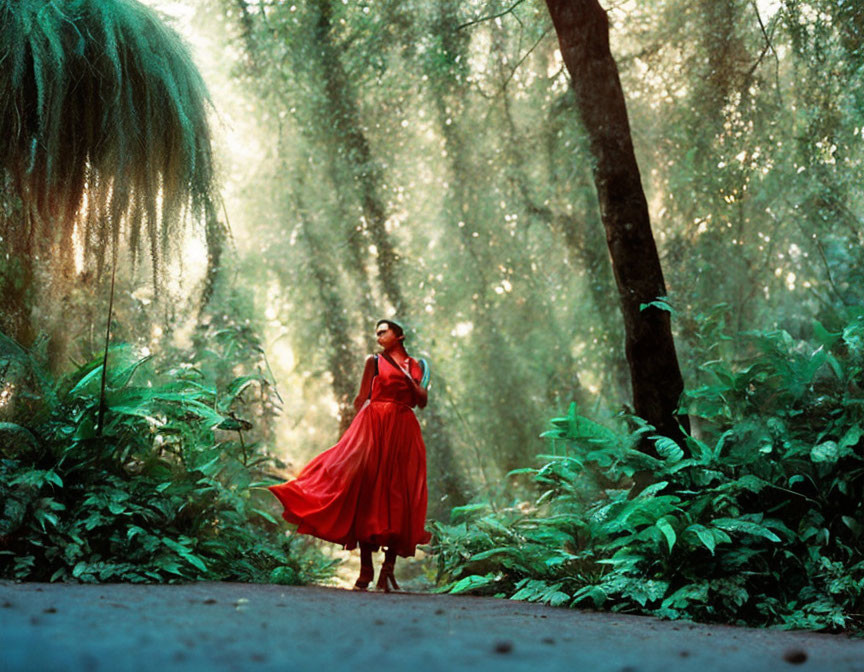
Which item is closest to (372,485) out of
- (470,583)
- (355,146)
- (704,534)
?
(470,583)

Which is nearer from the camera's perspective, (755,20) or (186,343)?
(755,20)

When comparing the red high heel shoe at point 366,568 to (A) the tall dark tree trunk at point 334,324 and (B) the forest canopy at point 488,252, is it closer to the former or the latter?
(B) the forest canopy at point 488,252

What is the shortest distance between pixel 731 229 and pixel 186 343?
709cm

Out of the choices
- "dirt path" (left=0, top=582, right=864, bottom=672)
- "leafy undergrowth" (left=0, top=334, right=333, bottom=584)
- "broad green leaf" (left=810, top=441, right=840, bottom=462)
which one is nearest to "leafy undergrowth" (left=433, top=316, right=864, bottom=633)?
"broad green leaf" (left=810, top=441, right=840, bottom=462)

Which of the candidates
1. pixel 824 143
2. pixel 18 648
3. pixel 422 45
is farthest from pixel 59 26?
pixel 824 143

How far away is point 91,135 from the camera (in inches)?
208

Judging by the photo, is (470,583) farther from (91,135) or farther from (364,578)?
(91,135)

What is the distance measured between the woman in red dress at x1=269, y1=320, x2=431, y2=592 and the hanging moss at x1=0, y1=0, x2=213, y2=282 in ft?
6.09

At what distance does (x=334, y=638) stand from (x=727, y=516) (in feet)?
9.99

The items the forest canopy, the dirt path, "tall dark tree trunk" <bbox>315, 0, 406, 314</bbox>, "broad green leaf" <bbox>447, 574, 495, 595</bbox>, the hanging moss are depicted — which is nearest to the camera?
the dirt path

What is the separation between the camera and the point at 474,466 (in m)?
12.5

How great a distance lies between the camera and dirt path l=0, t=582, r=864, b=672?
2.44 metres

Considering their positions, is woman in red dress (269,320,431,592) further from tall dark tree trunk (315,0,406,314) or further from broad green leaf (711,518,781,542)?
tall dark tree trunk (315,0,406,314)

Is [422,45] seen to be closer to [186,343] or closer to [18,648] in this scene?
[186,343]
